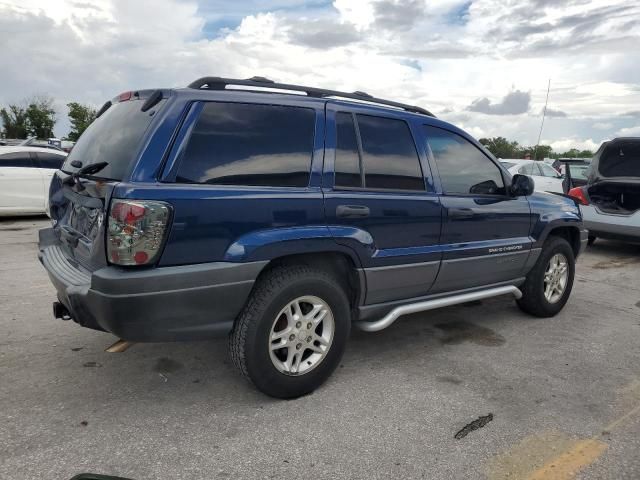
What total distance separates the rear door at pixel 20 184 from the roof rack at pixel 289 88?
27.1 feet

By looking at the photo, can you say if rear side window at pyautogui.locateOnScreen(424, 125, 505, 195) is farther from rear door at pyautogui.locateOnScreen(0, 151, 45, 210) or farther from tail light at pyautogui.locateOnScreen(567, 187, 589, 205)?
rear door at pyautogui.locateOnScreen(0, 151, 45, 210)

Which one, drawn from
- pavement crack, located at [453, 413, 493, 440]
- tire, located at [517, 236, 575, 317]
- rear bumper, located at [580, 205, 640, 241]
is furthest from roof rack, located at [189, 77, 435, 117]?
rear bumper, located at [580, 205, 640, 241]

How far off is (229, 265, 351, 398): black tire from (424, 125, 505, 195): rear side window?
1276 mm

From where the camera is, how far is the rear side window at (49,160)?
1015cm

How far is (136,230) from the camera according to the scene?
2.54 meters

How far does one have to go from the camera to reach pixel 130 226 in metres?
2.54

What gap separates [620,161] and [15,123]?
5881 cm

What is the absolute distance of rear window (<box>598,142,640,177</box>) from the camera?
336 inches

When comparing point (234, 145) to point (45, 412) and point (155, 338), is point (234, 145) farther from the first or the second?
point (45, 412)

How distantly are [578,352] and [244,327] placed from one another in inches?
107

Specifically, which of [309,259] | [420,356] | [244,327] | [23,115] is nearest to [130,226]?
[244,327]

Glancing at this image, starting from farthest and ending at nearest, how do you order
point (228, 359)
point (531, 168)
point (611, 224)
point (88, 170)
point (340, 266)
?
point (531, 168), point (611, 224), point (228, 359), point (340, 266), point (88, 170)

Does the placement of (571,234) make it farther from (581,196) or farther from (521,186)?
(581,196)

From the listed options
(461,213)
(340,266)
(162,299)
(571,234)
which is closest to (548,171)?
(571,234)
